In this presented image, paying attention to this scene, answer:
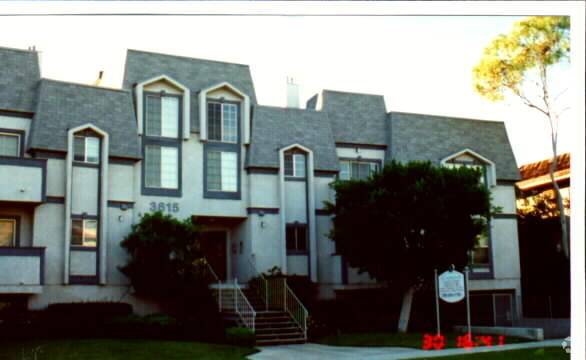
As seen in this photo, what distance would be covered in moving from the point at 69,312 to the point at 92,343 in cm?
299

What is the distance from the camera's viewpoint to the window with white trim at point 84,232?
22.3 m

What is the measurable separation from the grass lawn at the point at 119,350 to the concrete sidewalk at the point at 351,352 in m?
0.89

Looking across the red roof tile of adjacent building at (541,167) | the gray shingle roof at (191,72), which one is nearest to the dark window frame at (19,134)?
the gray shingle roof at (191,72)

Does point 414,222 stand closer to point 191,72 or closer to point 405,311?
point 405,311

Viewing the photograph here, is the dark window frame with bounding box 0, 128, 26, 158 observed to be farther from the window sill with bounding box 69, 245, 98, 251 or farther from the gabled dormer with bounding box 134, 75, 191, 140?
the gabled dormer with bounding box 134, 75, 191, 140

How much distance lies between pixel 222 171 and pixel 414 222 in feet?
24.7

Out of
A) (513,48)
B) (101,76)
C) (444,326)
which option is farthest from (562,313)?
(101,76)

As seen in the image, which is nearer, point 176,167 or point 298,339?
point 298,339

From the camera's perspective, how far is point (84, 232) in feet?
73.7

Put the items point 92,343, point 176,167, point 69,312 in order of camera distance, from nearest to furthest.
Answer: point 92,343
point 69,312
point 176,167

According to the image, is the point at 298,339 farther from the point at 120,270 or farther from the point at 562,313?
the point at 562,313

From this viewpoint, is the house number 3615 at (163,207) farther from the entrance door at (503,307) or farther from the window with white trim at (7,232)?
the entrance door at (503,307)

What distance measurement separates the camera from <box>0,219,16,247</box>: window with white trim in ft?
71.4

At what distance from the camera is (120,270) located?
2245 centimetres
